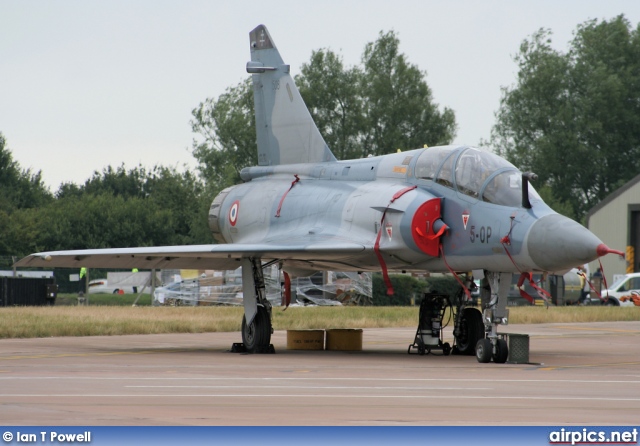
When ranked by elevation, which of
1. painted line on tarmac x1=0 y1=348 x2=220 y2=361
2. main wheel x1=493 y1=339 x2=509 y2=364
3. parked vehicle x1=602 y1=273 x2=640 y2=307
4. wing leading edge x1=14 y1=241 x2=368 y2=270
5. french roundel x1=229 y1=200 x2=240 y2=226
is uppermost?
french roundel x1=229 y1=200 x2=240 y2=226

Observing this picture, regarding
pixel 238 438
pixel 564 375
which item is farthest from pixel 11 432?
pixel 564 375

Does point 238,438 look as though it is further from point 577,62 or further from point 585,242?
point 577,62

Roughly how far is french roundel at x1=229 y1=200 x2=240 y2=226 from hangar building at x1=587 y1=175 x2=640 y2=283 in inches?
1466

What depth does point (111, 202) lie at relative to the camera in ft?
231

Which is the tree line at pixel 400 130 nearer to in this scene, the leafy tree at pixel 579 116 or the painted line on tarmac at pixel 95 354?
the leafy tree at pixel 579 116

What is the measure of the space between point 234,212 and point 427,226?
5.62 m

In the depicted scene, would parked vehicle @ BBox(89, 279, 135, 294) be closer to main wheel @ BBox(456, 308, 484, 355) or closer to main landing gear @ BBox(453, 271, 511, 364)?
main wheel @ BBox(456, 308, 484, 355)

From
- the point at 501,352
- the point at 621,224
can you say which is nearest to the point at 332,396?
the point at 501,352

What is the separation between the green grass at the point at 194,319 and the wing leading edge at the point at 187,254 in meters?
3.49

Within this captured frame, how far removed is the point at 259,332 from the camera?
17172 mm

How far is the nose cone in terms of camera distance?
536 inches

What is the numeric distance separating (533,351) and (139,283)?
3797 cm

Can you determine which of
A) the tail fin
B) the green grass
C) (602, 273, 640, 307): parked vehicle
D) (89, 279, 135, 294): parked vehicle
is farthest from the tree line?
the tail fin

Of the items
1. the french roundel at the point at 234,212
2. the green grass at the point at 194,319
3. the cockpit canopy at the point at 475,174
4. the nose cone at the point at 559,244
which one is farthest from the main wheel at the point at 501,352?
the green grass at the point at 194,319
